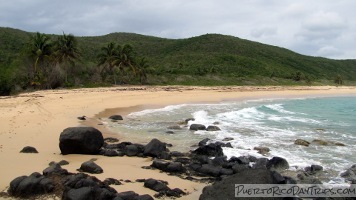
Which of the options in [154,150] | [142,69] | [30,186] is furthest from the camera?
[142,69]

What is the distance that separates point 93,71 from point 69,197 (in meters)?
46.8

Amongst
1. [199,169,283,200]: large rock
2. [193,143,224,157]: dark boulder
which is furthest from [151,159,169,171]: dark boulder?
[199,169,283,200]: large rock

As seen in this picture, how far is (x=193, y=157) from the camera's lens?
1144 centimetres

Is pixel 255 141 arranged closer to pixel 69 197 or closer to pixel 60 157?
pixel 60 157

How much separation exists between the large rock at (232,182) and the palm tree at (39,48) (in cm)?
3803

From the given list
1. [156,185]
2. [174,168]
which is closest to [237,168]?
[174,168]

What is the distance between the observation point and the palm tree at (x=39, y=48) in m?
41.3

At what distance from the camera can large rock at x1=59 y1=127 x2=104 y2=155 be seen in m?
10.7

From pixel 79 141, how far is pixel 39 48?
112ft

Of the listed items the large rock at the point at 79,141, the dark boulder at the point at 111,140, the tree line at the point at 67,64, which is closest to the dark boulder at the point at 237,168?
the large rock at the point at 79,141

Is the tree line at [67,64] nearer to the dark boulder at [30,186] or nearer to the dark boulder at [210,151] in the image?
the dark boulder at [210,151]

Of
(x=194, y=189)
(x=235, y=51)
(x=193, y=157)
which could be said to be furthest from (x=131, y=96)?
(x=235, y=51)

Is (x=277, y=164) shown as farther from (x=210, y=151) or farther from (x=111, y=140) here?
(x=111, y=140)

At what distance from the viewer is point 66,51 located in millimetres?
45594
